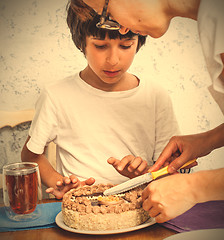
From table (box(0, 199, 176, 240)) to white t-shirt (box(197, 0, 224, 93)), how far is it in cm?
28

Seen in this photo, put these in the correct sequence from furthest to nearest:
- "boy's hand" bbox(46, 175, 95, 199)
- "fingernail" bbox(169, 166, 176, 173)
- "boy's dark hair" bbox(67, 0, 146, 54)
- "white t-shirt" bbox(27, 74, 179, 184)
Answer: "white t-shirt" bbox(27, 74, 179, 184) < "boy's dark hair" bbox(67, 0, 146, 54) < "boy's hand" bbox(46, 175, 95, 199) < "fingernail" bbox(169, 166, 176, 173)

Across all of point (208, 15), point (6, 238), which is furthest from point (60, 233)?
point (208, 15)

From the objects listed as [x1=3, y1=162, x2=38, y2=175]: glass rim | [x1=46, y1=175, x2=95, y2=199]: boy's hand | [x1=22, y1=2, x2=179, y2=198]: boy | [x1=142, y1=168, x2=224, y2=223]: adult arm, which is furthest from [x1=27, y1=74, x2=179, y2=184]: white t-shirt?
[x1=142, y1=168, x2=224, y2=223]: adult arm

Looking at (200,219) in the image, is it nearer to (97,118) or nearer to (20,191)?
(20,191)

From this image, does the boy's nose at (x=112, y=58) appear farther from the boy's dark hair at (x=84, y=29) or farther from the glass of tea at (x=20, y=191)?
the glass of tea at (x=20, y=191)

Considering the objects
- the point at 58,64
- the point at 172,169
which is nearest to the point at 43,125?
the point at 58,64

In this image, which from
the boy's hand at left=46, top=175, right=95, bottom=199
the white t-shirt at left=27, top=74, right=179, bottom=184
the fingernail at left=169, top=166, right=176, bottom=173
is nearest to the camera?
the fingernail at left=169, top=166, right=176, bottom=173

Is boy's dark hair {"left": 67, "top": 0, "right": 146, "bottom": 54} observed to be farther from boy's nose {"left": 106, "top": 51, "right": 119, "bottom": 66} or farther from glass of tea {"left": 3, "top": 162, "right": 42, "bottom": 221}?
glass of tea {"left": 3, "top": 162, "right": 42, "bottom": 221}

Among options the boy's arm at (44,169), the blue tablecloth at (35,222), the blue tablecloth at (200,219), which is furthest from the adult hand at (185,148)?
the boy's arm at (44,169)

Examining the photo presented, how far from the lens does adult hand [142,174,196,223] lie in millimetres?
559

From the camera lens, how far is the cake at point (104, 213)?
0.57 m

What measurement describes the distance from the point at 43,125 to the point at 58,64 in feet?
0.87

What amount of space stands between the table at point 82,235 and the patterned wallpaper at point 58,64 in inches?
26.9

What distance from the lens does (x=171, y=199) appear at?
0.56m
